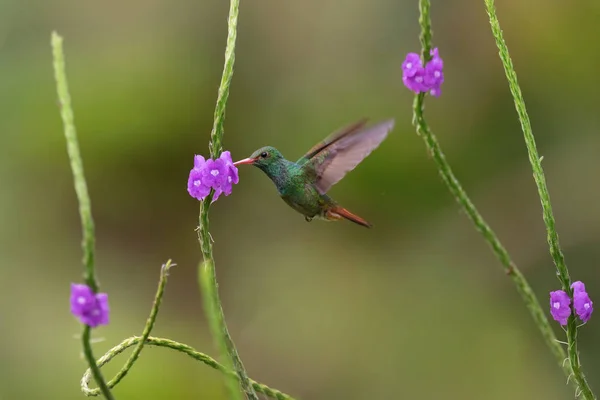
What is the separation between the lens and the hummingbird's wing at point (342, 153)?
5.82 ft

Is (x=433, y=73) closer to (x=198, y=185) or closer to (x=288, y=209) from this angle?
(x=198, y=185)

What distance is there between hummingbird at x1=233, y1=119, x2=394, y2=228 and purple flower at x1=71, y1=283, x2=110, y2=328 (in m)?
0.76

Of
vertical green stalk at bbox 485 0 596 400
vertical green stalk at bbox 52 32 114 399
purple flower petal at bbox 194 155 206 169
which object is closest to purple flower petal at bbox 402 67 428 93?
vertical green stalk at bbox 485 0 596 400

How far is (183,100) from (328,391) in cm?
260

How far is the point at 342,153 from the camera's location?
1901 millimetres

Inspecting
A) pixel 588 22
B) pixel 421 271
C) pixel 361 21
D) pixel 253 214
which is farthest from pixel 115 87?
pixel 588 22

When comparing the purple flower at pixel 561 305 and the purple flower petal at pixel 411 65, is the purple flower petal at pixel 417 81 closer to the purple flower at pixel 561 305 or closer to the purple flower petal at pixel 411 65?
the purple flower petal at pixel 411 65

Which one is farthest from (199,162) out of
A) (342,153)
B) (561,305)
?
(561,305)

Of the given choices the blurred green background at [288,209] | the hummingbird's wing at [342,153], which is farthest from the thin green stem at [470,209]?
the blurred green background at [288,209]

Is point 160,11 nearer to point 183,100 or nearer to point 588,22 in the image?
point 183,100

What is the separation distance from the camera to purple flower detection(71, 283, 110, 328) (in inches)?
43.0

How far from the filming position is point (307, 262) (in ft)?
19.3

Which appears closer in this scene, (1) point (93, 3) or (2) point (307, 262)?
(2) point (307, 262)

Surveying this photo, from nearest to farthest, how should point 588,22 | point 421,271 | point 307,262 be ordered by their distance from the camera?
point 588,22 < point 421,271 < point 307,262
